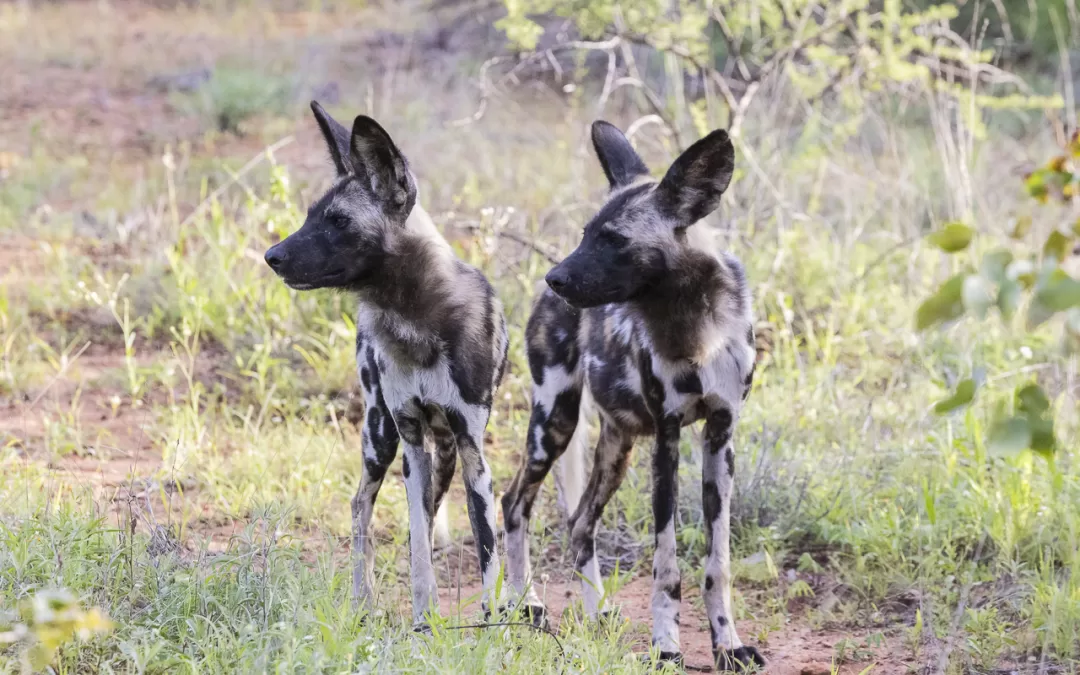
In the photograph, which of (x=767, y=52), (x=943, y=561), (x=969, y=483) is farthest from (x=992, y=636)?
(x=767, y=52)

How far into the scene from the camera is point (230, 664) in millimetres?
2691

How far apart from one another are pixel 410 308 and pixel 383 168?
1.32 feet

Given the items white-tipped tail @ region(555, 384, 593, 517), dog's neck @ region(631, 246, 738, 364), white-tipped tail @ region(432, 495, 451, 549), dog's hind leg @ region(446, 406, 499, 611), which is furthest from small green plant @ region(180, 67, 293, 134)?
dog's neck @ region(631, 246, 738, 364)

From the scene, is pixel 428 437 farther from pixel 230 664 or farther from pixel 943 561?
pixel 943 561

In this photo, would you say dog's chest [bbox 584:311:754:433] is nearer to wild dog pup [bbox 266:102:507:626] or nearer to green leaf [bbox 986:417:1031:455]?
wild dog pup [bbox 266:102:507:626]

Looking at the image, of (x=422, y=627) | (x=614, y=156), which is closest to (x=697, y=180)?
(x=614, y=156)

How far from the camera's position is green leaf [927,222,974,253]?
1.20m

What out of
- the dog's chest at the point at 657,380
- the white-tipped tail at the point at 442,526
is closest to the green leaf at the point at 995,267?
the dog's chest at the point at 657,380

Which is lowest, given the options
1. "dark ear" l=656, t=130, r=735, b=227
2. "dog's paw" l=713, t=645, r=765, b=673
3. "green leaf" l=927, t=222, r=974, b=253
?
"dog's paw" l=713, t=645, r=765, b=673

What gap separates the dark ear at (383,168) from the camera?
10.5 feet

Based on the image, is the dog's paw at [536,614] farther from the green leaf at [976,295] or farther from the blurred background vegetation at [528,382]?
the green leaf at [976,295]

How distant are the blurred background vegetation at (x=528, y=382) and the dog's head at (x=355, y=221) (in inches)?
26.8

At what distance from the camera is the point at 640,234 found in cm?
317

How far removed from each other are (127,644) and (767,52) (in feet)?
16.1
